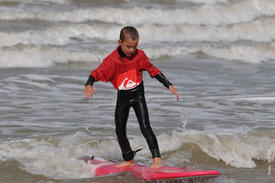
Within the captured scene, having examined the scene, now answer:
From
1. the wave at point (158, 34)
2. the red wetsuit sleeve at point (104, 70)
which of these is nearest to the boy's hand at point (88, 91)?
the red wetsuit sleeve at point (104, 70)

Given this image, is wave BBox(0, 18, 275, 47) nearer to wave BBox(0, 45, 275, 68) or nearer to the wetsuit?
wave BBox(0, 45, 275, 68)

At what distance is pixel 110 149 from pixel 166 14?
54.1 ft

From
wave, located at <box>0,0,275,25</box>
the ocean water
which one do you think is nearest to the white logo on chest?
the ocean water

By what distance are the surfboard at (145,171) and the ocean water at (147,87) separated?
0.08 m

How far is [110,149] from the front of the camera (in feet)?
21.4

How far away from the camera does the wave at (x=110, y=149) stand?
Answer: 5.76m

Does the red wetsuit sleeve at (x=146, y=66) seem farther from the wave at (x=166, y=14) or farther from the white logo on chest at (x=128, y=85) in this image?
the wave at (x=166, y=14)

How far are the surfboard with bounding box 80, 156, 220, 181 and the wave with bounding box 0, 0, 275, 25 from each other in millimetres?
15188

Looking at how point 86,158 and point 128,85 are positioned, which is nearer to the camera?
point 128,85

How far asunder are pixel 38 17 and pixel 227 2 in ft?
28.6

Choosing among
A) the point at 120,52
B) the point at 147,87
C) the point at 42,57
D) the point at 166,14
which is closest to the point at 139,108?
the point at 120,52

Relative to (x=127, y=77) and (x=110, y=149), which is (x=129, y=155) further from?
(x=110, y=149)

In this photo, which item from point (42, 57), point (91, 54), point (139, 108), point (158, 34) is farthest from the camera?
point (158, 34)

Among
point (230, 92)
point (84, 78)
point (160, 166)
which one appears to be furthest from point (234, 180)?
point (84, 78)
